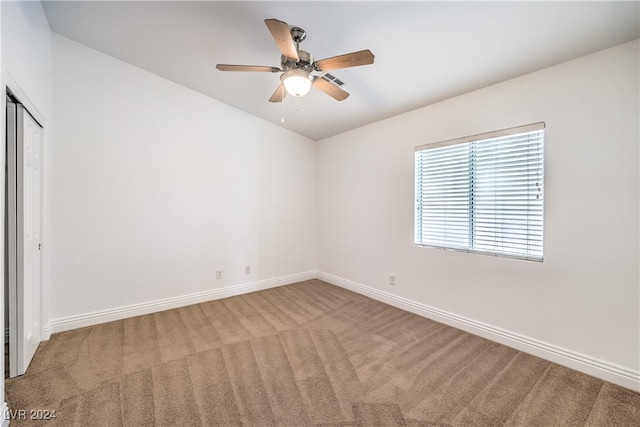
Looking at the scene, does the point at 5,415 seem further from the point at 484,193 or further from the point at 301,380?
the point at 484,193

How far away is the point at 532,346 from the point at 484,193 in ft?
4.74

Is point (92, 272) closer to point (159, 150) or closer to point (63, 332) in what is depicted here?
point (63, 332)

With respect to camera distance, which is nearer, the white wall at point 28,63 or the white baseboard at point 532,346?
the white wall at point 28,63

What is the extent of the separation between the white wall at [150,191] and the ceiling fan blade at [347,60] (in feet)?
7.63

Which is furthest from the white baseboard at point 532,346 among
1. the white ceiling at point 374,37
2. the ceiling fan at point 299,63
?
the ceiling fan at point 299,63

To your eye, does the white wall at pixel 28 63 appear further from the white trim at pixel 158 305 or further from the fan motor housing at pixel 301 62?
the fan motor housing at pixel 301 62

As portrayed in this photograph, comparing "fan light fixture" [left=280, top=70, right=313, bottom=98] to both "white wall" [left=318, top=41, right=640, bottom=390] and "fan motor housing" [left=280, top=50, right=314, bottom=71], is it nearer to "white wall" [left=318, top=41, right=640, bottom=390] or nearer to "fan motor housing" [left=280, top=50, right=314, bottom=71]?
"fan motor housing" [left=280, top=50, right=314, bottom=71]

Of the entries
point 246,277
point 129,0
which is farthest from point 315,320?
point 129,0

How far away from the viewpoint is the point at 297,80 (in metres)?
1.97

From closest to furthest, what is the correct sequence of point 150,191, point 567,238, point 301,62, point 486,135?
1. point 301,62
2. point 567,238
3. point 486,135
4. point 150,191

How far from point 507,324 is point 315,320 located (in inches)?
75.7

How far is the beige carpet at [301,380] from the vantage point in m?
1.68

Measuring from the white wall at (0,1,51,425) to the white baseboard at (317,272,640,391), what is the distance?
347 cm

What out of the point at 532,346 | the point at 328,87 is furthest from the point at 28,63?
the point at 532,346
